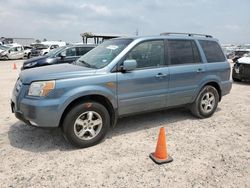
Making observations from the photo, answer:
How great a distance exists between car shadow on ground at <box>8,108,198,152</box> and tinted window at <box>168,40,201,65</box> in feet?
4.38

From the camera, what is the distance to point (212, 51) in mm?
5477

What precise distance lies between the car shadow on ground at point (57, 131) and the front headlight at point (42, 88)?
66 centimetres

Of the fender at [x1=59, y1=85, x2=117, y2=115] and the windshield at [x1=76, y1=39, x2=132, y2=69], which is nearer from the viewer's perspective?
the fender at [x1=59, y1=85, x2=117, y2=115]

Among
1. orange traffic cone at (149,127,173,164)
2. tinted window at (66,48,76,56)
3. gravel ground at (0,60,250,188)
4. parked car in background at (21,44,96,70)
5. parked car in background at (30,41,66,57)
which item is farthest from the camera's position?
parked car in background at (30,41,66,57)

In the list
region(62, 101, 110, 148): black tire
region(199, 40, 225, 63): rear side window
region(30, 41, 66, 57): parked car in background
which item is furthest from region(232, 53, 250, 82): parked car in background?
region(30, 41, 66, 57): parked car in background

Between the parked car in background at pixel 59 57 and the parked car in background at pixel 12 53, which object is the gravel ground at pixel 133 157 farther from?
the parked car in background at pixel 12 53

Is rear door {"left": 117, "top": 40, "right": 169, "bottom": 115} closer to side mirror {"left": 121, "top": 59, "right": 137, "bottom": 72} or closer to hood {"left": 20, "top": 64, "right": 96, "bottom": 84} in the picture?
side mirror {"left": 121, "top": 59, "right": 137, "bottom": 72}

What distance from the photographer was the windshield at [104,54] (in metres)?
4.21

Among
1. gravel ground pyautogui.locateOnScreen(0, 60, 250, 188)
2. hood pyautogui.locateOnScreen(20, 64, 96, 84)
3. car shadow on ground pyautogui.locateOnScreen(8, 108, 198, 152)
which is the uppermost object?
hood pyautogui.locateOnScreen(20, 64, 96, 84)

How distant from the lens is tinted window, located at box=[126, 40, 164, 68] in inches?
170

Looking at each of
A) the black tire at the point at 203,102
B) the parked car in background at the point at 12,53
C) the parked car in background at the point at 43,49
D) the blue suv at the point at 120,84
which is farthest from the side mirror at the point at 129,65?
the parked car in background at the point at 12,53

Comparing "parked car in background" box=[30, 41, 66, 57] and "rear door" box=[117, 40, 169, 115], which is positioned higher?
"parked car in background" box=[30, 41, 66, 57]

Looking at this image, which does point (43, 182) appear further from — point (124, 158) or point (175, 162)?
point (175, 162)

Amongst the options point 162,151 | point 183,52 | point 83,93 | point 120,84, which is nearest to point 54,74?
point 83,93
